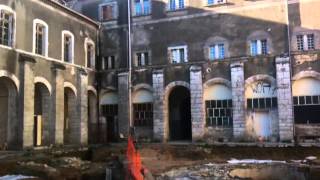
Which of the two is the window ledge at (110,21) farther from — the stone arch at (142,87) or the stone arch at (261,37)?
the stone arch at (261,37)

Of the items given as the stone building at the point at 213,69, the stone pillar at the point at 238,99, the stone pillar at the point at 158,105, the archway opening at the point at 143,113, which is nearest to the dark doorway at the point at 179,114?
the stone building at the point at 213,69

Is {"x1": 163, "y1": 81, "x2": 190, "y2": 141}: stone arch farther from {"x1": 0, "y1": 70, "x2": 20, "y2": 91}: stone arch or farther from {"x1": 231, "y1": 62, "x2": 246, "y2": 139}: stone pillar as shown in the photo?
{"x1": 0, "y1": 70, "x2": 20, "y2": 91}: stone arch

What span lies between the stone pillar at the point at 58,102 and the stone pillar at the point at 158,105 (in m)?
6.76

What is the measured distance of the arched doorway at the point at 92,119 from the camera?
3164cm

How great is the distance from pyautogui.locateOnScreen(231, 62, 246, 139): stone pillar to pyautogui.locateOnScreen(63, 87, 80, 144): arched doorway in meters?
11.0

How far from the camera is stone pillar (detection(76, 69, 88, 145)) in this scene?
2931 centimetres

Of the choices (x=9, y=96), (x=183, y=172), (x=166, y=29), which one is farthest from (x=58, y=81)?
(x=183, y=172)

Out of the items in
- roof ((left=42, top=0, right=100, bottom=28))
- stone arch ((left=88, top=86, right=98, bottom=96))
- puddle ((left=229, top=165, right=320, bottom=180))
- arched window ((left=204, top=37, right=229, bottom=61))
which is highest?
roof ((left=42, top=0, right=100, bottom=28))

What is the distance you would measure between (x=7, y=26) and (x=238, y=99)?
1532cm

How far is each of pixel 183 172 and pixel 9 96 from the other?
1228 centimetres

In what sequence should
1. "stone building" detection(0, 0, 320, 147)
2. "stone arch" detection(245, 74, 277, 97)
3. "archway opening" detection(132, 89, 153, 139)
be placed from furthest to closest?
"archway opening" detection(132, 89, 153, 139), "stone arch" detection(245, 74, 277, 97), "stone building" detection(0, 0, 320, 147)

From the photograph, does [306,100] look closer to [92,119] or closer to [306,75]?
[306,75]

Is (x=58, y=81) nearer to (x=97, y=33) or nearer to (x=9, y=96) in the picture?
(x=9, y=96)

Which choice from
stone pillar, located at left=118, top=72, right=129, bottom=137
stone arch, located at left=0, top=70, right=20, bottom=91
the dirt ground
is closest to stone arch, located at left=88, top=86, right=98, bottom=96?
stone pillar, located at left=118, top=72, right=129, bottom=137
